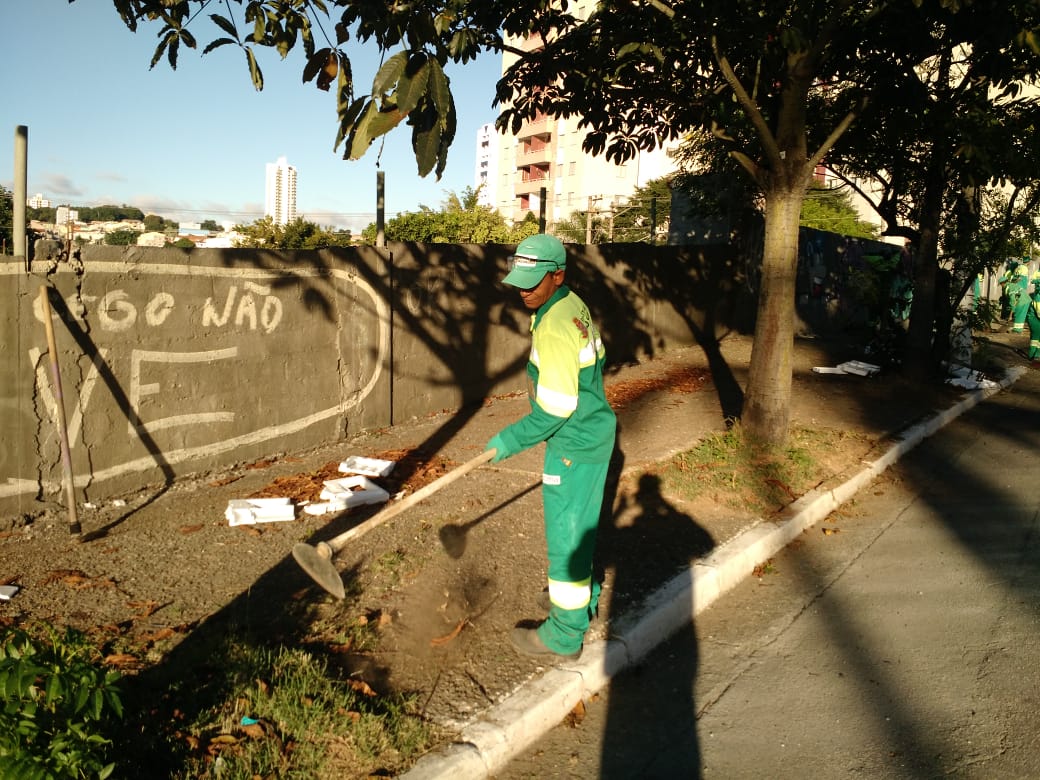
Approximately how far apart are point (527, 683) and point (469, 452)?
3922 mm

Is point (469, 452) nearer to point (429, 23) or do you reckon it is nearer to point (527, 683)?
point (527, 683)

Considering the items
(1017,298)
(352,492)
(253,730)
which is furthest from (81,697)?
(1017,298)

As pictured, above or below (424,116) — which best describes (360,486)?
below

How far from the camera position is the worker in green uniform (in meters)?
3.70

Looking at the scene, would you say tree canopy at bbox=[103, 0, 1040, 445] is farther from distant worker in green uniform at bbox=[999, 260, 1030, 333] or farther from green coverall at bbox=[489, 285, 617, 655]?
distant worker in green uniform at bbox=[999, 260, 1030, 333]

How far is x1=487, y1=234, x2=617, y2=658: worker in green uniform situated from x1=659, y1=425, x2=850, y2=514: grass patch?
2.60 m

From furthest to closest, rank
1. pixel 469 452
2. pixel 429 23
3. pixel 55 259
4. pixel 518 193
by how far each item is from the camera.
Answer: pixel 518 193 → pixel 469 452 → pixel 55 259 → pixel 429 23

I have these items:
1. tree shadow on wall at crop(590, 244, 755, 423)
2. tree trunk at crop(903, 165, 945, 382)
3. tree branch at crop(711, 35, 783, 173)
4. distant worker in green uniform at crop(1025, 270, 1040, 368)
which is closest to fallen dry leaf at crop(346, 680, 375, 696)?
tree branch at crop(711, 35, 783, 173)

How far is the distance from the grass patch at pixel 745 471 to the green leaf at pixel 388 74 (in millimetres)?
4054

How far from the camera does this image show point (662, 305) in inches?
502

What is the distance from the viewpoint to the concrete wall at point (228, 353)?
5.41m

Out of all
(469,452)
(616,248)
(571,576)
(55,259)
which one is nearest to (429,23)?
(571,576)

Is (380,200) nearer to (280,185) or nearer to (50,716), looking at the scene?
(50,716)

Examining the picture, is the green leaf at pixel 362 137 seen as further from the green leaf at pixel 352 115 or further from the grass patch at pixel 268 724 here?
the grass patch at pixel 268 724
